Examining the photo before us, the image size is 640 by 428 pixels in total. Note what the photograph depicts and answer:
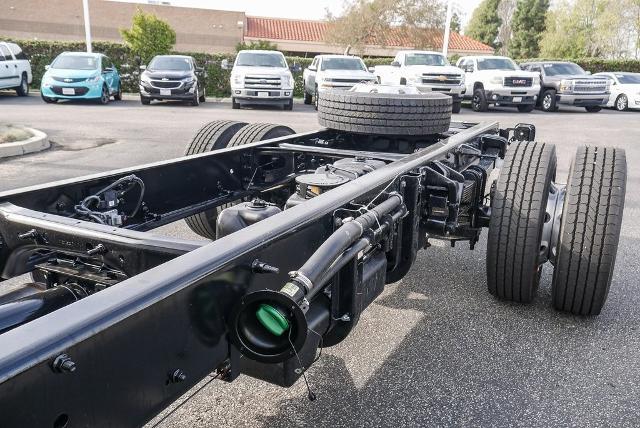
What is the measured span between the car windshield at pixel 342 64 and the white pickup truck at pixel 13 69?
1039 centimetres

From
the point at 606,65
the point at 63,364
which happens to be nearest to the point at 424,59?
the point at 606,65

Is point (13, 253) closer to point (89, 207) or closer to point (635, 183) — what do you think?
point (89, 207)

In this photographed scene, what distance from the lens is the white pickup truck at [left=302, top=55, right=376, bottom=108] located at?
58.0ft

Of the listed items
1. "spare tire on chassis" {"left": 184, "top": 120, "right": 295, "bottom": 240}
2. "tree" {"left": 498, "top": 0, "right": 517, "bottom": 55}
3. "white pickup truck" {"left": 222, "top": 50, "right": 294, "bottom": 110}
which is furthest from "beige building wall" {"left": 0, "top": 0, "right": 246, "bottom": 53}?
"spare tire on chassis" {"left": 184, "top": 120, "right": 295, "bottom": 240}

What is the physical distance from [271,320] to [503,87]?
18919mm

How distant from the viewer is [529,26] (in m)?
52.0

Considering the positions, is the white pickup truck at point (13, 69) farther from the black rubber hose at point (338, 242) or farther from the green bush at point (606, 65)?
the green bush at point (606, 65)

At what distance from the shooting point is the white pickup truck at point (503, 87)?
18781 mm

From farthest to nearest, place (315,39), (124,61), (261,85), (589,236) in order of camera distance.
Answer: (315,39)
(124,61)
(261,85)
(589,236)

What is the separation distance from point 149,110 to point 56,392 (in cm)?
1621

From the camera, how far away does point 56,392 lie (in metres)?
1.15

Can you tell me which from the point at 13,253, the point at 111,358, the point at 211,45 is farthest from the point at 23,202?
the point at 211,45

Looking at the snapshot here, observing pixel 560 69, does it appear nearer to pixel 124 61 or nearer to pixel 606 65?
pixel 606 65

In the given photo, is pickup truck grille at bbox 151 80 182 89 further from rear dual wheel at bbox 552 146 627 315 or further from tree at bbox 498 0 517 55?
tree at bbox 498 0 517 55
